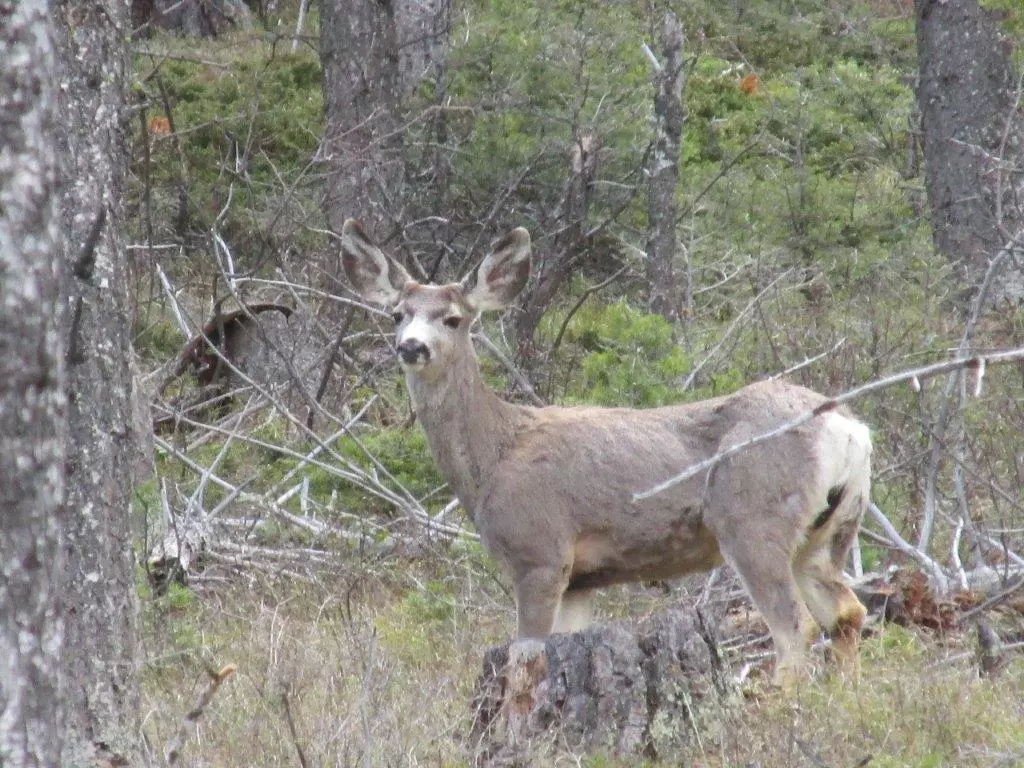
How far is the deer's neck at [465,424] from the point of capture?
7.35 meters

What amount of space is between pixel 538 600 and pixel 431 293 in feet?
5.02

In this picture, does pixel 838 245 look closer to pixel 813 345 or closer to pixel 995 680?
pixel 813 345

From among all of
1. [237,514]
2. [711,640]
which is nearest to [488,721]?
[711,640]

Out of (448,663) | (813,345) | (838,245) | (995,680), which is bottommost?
(838,245)

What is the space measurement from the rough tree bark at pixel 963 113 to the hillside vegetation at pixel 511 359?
14.7 inches

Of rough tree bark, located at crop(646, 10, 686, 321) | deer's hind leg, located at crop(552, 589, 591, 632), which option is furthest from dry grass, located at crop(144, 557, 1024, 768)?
rough tree bark, located at crop(646, 10, 686, 321)

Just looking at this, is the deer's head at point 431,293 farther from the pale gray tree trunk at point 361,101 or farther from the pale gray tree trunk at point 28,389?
the pale gray tree trunk at point 361,101

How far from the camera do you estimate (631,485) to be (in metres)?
7.15

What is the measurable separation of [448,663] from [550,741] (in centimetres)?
161

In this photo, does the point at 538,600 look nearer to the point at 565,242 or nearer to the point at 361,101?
the point at 565,242

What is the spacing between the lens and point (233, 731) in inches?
219

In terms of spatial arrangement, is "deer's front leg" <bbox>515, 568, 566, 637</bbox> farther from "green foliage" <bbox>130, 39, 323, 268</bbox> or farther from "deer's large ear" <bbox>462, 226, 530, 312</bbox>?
"green foliage" <bbox>130, 39, 323, 268</bbox>

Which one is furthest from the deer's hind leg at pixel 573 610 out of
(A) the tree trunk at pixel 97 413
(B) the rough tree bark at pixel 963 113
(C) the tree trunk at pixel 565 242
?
(B) the rough tree bark at pixel 963 113

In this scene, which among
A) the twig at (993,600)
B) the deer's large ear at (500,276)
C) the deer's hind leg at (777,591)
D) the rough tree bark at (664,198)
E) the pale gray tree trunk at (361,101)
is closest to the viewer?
the twig at (993,600)
